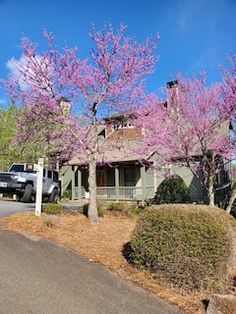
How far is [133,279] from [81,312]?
67.2 inches

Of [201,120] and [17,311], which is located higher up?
[201,120]

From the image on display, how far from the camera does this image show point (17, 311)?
4.66 m

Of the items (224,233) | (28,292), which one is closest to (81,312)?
(28,292)

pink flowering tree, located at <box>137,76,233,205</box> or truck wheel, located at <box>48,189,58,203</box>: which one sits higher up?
pink flowering tree, located at <box>137,76,233,205</box>

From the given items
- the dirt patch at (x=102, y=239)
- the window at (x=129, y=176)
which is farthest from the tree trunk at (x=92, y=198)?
the window at (x=129, y=176)

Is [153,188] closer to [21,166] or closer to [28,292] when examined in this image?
[21,166]

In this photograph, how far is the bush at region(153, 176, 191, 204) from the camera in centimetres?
1920

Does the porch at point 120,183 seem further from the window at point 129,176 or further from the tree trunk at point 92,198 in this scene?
the tree trunk at point 92,198

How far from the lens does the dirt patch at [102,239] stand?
19.4 ft

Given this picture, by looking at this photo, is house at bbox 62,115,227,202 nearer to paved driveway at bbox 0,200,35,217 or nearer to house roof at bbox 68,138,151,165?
house roof at bbox 68,138,151,165

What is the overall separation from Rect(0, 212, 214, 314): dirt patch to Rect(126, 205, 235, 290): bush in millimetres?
216

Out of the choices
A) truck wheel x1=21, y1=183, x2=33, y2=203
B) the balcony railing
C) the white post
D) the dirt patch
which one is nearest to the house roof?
the balcony railing

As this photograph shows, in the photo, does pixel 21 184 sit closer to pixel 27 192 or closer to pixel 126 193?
pixel 27 192

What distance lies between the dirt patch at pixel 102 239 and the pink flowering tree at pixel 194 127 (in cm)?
370
